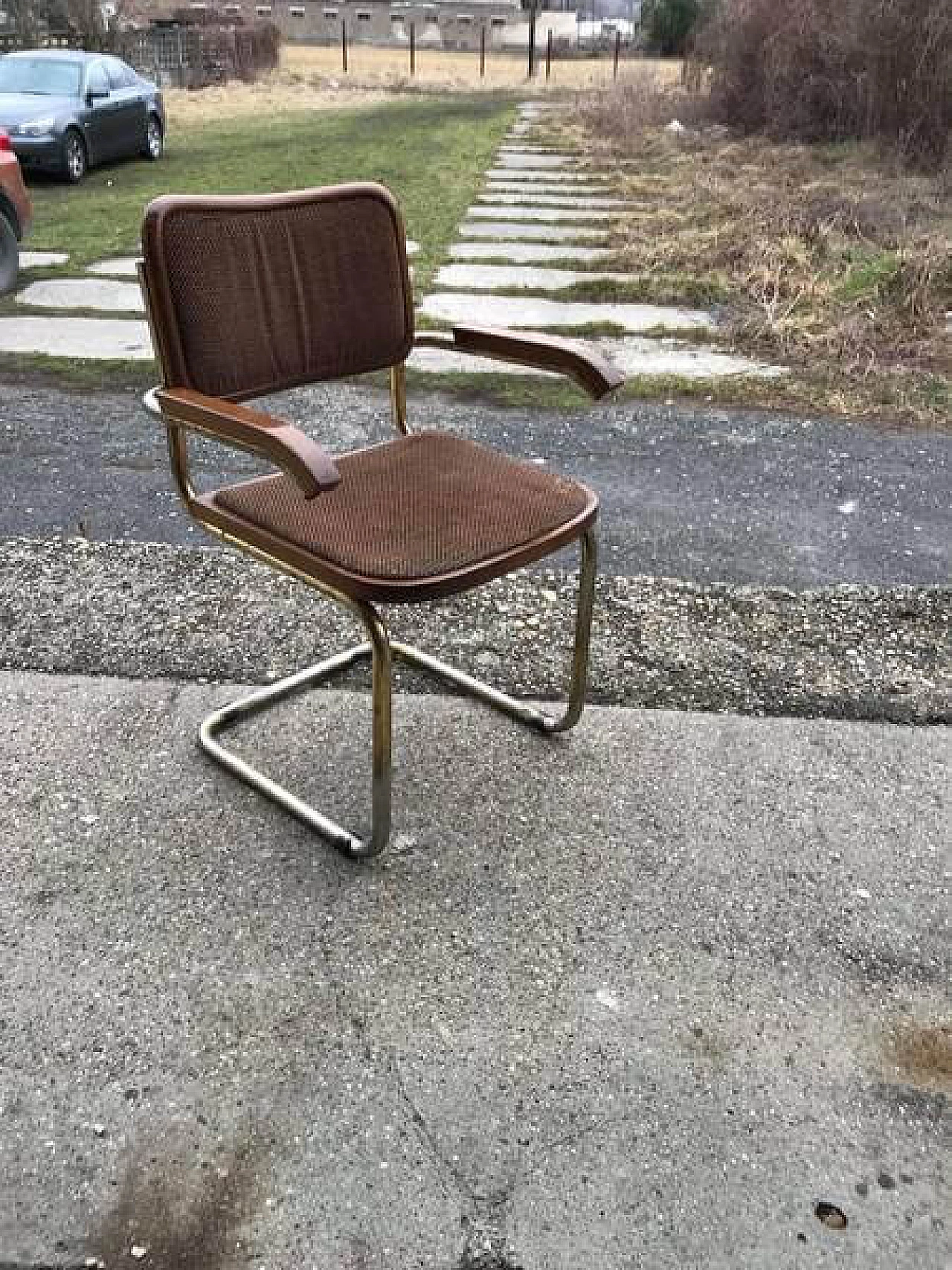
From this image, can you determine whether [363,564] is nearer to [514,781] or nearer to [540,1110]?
[514,781]

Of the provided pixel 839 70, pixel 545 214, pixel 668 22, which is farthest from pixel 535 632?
pixel 668 22

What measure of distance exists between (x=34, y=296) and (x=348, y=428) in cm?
280

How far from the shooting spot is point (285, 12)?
48.1m

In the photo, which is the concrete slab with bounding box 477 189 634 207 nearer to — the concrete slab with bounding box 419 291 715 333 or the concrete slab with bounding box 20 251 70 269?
the concrete slab with bounding box 419 291 715 333

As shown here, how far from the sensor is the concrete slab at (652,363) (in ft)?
16.5

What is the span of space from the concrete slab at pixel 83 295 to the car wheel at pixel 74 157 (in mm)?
4399

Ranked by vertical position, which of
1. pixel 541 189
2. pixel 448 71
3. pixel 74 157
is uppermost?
pixel 74 157

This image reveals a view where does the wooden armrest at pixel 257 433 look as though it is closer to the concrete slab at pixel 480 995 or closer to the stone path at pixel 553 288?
the concrete slab at pixel 480 995

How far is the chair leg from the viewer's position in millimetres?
1933

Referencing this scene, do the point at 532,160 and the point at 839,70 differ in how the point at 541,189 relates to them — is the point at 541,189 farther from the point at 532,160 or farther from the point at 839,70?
the point at 839,70

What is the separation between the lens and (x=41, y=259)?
6.99 meters

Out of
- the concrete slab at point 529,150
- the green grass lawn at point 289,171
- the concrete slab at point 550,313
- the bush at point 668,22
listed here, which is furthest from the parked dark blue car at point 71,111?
the bush at point 668,22

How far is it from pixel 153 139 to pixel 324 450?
11741mm

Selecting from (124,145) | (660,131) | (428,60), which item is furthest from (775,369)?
(428,60)
